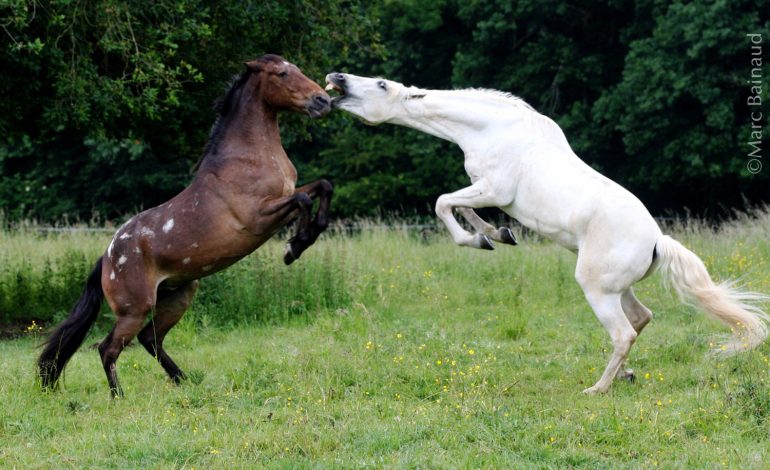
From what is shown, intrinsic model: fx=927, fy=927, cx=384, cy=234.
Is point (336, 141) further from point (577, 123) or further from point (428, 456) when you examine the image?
point (428, 456)

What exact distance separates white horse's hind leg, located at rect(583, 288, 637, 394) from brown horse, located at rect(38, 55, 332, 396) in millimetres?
2172

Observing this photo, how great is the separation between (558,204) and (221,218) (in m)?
2.63

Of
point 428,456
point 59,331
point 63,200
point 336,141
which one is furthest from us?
point 63,200

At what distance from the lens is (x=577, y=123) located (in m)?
27.7

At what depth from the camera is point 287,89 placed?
746 centimetres

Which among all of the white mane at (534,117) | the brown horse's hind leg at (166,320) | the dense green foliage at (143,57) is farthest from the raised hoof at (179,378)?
the dense green foliage at (143,57)

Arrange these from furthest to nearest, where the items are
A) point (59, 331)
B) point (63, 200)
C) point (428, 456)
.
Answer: point (63, 200) < point (59, 331) < point (428, 456)

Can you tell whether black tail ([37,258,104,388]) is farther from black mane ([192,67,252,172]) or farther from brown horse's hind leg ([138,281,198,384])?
black mane ([192,67,252,172])

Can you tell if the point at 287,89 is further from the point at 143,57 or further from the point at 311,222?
the point at 143,57

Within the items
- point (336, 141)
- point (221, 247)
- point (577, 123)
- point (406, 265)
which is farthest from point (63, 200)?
point (221, 247)

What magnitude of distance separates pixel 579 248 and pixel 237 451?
298 centimetres

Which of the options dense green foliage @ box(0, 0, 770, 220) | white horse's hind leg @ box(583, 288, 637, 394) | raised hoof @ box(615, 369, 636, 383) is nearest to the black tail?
dense green foliage @ box(0, 0, 770, 220)

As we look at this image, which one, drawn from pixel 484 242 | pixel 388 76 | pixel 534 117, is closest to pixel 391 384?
pixel 484 242

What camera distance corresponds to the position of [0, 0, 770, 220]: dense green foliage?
1102cm
